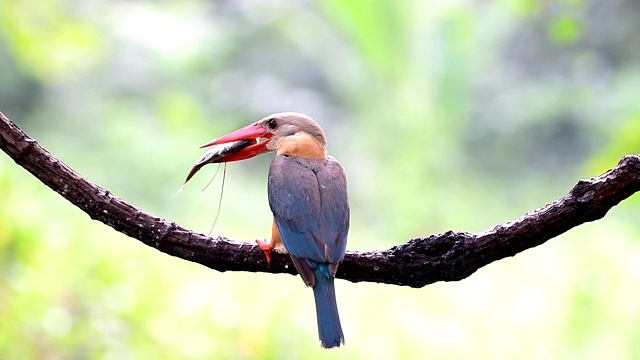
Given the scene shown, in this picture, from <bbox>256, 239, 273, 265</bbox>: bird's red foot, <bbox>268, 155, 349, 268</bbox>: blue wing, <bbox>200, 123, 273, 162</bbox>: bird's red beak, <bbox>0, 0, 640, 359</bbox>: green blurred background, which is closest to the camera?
<bbox>256, 239, 273, 265</bbox>: bird's red foot

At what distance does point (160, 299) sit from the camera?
14.8 feet

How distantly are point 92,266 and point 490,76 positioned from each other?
179 inches

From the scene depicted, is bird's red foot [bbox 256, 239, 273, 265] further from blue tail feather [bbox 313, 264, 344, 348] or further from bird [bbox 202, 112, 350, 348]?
blue tail feather [bbox 313, 264, 344, 348]

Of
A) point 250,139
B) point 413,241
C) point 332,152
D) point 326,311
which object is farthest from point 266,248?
point 332,152

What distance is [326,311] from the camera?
231 centimetres

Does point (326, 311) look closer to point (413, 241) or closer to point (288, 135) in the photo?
point (413, 241)

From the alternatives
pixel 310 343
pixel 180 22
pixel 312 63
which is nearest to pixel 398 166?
pixel 312 63

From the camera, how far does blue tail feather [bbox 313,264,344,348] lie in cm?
227

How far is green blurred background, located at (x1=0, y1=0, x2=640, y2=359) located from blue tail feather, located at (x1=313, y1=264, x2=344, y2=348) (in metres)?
1.96

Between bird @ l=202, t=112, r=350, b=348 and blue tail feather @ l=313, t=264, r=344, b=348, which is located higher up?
bird @ l=202, t=112, r=350, b=348

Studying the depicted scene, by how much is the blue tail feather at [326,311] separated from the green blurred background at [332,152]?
77.3 inches

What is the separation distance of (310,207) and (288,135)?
0.40 meters

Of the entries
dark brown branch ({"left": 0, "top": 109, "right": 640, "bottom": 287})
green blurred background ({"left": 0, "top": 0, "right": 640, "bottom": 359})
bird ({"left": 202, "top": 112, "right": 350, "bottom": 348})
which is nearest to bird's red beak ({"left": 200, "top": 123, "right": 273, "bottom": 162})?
bird ({"left": 202, "top": 112, "right": 350, "bottom": 348})

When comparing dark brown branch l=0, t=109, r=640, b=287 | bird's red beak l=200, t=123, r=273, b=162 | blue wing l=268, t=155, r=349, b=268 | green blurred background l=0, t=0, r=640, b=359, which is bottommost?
dark brown branch l=0, t=109, r=640, b=287
